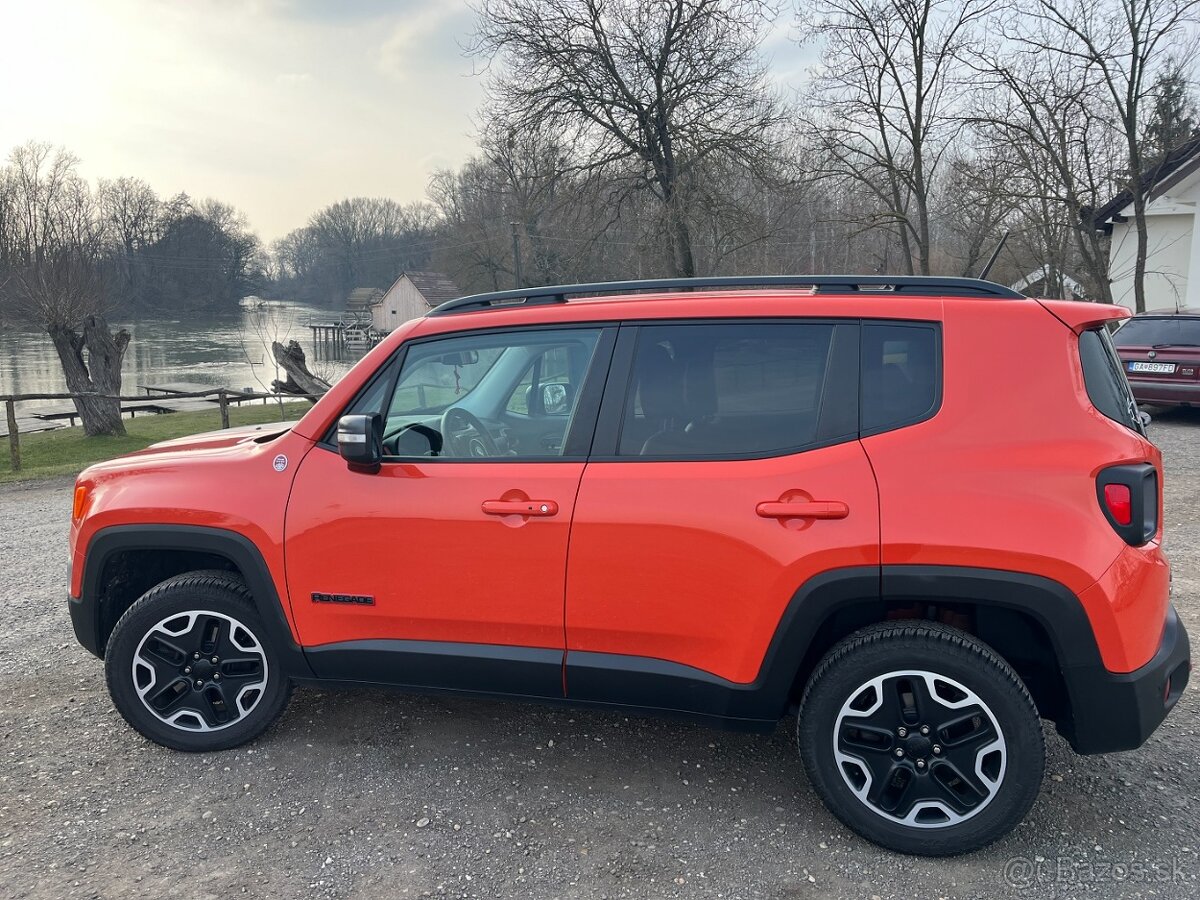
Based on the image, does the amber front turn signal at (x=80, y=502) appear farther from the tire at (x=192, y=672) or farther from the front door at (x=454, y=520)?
the front door at (x=454, y=520)

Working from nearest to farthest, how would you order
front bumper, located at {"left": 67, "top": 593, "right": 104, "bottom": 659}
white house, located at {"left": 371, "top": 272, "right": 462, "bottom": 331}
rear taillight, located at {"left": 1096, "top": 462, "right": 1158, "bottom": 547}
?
rear taillight, located at {"left": 1096, "top": 462, "right": 1158, "bottom": 547}, front bumper, located at {"left": 67, "top": 593, "right": 104, "bottom": 659}, white house, located at {"left": 371, "top": 272, "right": 462, "bottom": 331}

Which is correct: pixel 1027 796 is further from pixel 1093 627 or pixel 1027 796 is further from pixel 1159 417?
pixel 1159 417

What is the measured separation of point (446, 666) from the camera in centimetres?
301

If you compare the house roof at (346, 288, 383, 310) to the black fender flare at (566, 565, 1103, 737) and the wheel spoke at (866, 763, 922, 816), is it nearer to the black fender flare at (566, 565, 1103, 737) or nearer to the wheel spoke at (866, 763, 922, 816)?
the black fender flare at (566, 565, 1103, 737)

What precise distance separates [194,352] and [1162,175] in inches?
2324

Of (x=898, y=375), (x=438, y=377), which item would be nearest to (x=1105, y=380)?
(x=898, y=375)

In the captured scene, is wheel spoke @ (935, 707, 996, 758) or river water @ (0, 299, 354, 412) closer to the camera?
wheel spoke @ (935, 707, 996, 758)

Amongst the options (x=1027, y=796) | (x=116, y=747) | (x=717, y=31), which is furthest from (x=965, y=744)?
(x=717, y=31)

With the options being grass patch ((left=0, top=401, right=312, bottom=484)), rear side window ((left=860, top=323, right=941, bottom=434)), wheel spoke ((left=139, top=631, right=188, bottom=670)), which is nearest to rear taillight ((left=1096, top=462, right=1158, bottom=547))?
rear side window ((left=860, top=323, right=941, bottom=434))

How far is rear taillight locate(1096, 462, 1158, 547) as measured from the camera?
2389 millimetres

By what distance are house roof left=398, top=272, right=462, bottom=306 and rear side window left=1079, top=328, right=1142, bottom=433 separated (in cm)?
5658

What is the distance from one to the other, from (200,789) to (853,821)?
2.42m

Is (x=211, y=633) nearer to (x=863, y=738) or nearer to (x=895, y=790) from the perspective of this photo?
(x=863, y=738)

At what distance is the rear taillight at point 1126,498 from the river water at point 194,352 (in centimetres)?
1799
